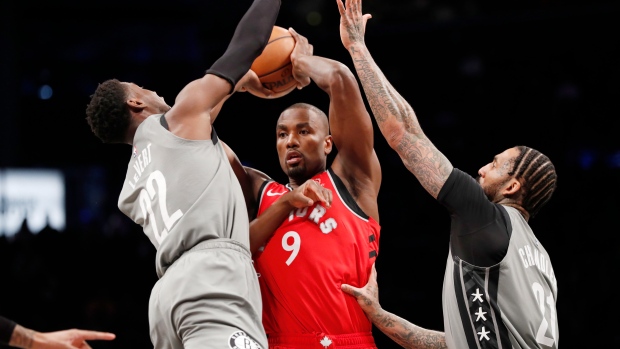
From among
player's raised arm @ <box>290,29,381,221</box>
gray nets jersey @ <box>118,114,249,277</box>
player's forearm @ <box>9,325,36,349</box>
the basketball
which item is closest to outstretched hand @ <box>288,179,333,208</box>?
player's raised arm @ <box>290,29,381,221</box>

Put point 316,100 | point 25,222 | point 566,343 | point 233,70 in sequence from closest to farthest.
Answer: point 233,70 < point 566,343 < point 25,222 < point 316,100

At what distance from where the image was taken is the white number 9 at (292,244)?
4.64m

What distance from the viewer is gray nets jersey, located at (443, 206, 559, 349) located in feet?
13.2

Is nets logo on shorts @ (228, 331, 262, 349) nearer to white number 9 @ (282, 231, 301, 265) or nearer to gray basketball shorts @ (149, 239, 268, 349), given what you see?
gray basketball shorts @ (149, 239, 268, 349)

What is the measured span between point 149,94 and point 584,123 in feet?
29.2

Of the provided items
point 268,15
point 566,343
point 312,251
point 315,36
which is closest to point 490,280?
point 312,251

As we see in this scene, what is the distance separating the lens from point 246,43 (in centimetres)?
419

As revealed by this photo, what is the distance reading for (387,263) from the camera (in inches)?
437

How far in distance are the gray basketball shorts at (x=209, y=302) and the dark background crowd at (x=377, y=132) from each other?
6.28m

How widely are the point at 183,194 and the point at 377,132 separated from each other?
26.7ft

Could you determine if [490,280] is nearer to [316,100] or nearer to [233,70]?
[233,70]

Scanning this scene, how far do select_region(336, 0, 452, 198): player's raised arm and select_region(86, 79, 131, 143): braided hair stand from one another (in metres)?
1.41

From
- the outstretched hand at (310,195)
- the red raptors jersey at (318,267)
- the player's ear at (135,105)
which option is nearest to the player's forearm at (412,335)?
the red raptors jersey at (318,267)

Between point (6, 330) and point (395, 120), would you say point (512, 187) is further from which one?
point (6, 330)
